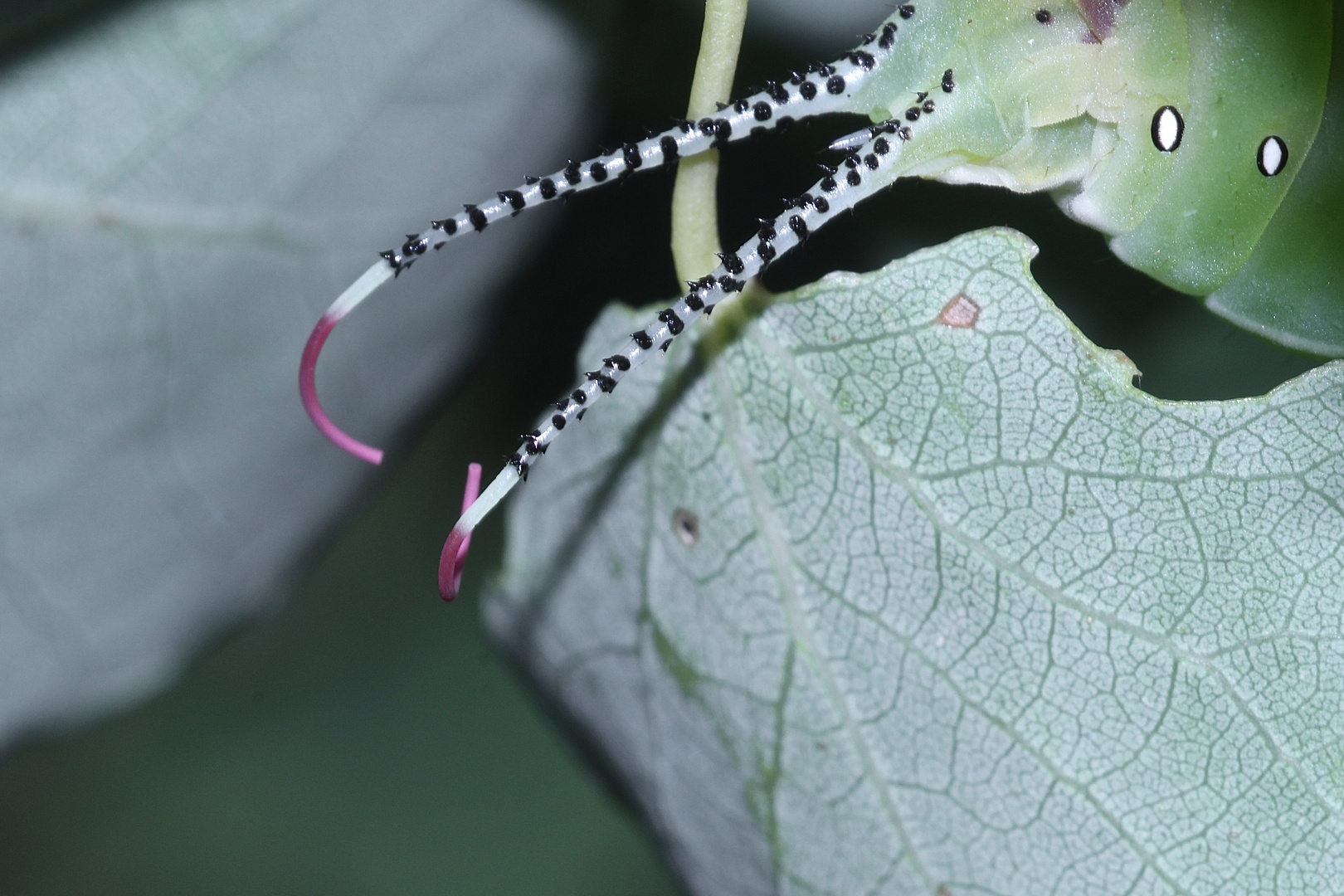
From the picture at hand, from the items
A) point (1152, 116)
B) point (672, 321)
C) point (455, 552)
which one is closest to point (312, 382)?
point (455, 552)

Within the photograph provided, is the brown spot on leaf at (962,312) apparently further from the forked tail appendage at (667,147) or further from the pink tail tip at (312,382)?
the pink tail tip at (312,382)

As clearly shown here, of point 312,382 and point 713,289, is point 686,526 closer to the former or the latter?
point 713,289

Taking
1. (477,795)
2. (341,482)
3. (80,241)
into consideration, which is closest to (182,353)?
(80,241)

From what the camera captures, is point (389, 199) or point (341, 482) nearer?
point (389, 199)

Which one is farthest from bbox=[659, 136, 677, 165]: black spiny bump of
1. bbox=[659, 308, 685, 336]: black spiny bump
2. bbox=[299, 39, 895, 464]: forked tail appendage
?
bbox=[659, 308, 685, 336]: black spiny bump

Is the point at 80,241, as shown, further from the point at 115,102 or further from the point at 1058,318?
the point at 1058,318

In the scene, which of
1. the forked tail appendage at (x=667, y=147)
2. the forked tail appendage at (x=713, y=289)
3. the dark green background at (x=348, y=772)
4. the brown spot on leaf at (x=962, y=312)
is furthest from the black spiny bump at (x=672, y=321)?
the dark green background at (x=348, y=772)

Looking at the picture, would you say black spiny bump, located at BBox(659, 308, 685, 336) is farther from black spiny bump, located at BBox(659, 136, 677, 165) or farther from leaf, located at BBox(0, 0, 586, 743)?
leaf, located at BBox(0, 0, 586, 743)
